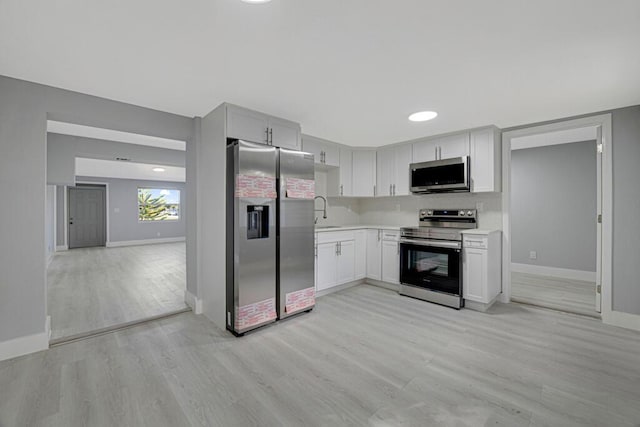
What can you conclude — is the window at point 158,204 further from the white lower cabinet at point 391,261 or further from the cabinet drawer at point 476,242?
the cabinet drawer at point 476,242

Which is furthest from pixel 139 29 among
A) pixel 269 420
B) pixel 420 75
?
pixel 269 420

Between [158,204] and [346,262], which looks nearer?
[346,262]

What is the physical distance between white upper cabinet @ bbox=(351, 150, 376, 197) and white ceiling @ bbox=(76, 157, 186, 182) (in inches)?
178

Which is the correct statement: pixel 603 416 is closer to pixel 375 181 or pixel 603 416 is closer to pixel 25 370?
pixel 375 181

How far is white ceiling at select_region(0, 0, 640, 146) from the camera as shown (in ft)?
4.84

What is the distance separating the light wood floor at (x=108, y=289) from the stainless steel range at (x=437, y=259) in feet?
9.80

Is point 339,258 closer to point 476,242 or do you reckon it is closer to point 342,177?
point 342,177

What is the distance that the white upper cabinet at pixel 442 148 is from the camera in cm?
366

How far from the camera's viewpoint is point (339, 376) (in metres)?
2.00

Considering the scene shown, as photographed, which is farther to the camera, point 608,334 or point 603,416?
point 608,334

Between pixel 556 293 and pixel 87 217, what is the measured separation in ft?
38.8

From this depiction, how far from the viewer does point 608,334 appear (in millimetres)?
2652

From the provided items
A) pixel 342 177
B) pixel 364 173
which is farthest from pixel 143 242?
pixel 364 173

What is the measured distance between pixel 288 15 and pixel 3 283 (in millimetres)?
2930
